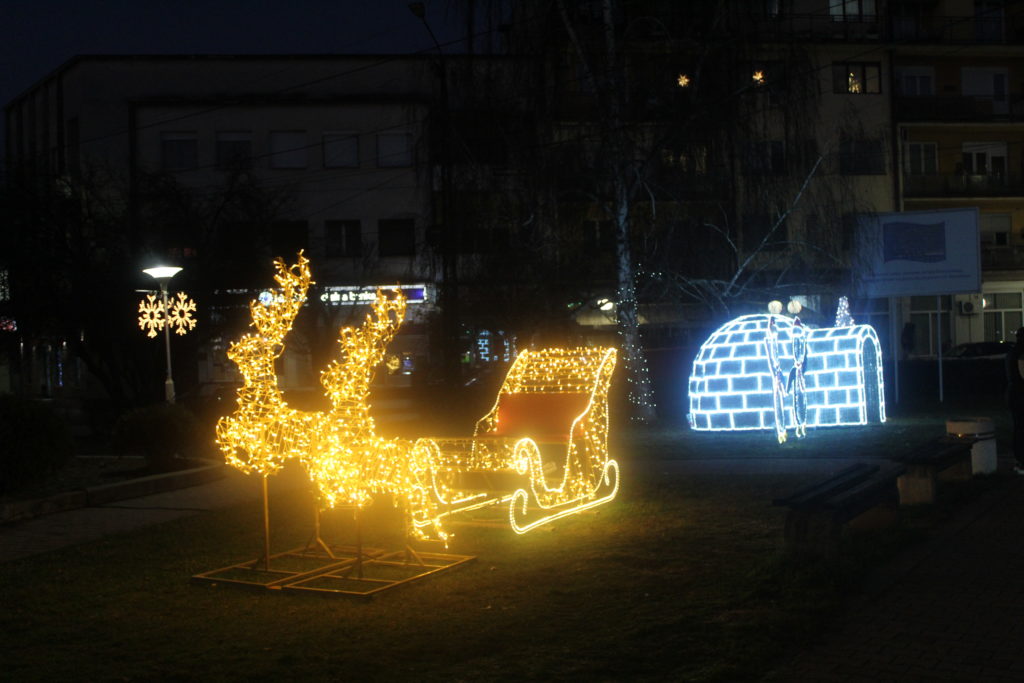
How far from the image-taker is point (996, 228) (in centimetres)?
4800

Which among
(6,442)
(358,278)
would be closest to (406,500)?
(6,442)

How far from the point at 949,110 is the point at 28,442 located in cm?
4190

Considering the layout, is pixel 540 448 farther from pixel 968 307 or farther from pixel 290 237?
pixel 968 307

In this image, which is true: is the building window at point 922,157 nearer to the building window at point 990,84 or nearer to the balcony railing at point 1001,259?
the building window at point 990,84

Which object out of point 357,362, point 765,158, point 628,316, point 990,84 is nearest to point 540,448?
point 357,362

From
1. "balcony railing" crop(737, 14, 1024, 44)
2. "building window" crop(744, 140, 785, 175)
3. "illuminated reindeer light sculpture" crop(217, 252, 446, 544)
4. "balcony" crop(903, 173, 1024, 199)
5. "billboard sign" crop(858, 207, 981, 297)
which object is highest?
"balcony railing" crop(737, 14, 1024, 44)

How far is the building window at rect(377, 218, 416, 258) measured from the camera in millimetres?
43469

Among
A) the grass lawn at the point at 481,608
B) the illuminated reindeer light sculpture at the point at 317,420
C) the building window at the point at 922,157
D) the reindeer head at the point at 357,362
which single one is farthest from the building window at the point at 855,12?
the illuminated reindeer light sculpture at the point at 317,420

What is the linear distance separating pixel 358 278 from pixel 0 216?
17.3 meters

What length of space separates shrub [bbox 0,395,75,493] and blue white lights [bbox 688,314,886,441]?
11378 mm

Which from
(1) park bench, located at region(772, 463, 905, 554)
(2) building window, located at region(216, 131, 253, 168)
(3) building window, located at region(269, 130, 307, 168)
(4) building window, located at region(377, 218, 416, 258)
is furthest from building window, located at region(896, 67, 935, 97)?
(1) park bench, located at region(772, 463, 905, 554)

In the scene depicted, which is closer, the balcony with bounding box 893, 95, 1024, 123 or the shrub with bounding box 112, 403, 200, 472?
the shrub with bounding box 112, 403, 200, 472

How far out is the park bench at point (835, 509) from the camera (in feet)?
26.8

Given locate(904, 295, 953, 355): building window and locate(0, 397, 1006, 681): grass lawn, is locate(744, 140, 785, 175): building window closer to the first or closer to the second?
locate(0, 397, 1006, 681): grass lawn
